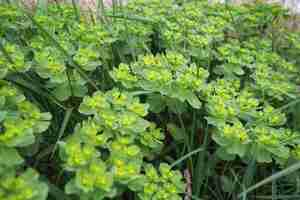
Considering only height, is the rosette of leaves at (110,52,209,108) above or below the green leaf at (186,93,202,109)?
above

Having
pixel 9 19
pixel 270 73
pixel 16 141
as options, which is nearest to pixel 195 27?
pixel 270 73

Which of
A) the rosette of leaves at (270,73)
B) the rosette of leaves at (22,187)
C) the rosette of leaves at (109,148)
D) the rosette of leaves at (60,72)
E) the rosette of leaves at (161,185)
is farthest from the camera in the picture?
the rosette of leaves at (270,73)

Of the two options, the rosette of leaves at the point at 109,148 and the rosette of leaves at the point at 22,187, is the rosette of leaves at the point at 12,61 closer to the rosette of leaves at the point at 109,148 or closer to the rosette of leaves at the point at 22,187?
the rosette of leaves at the point at 109,148

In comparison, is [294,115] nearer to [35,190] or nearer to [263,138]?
[263,138]

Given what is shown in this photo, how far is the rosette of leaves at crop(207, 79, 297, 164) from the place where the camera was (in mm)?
1641

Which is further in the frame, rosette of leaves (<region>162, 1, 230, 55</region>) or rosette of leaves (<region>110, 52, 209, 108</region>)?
rosette of leaves (<region>162, 1, 230, 55</region>)

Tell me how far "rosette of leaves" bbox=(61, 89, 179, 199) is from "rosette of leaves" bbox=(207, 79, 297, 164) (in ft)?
0.85

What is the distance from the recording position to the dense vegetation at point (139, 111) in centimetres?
135

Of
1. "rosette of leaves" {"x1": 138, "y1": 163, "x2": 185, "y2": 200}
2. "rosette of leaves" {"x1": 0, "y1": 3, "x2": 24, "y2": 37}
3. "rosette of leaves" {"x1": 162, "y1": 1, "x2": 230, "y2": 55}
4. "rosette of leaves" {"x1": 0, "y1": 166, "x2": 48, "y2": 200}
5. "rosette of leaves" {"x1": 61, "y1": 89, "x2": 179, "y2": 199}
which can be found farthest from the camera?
"rosette of leaves" {"x1": 162, "y1": 1, "x2": 230, "y2": 55}

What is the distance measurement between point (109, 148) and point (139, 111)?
0.23m

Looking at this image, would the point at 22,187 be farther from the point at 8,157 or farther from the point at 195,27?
the point at 195,27

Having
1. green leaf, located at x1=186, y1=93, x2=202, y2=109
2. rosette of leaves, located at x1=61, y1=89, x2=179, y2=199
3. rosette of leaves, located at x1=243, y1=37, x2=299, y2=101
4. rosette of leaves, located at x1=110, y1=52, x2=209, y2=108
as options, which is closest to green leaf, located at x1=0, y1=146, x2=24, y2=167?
rosette of leaves, located at x1=61, y1=89, x2=179, y2=199

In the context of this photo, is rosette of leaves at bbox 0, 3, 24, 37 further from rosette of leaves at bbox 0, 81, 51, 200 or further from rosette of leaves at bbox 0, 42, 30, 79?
A: rosette of leaves at bbox 0, 81, 51, 200

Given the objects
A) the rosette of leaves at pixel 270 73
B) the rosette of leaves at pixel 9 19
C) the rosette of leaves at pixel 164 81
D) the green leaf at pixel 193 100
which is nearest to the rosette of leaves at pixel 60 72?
the rosette of leaves at pixel 164 81
